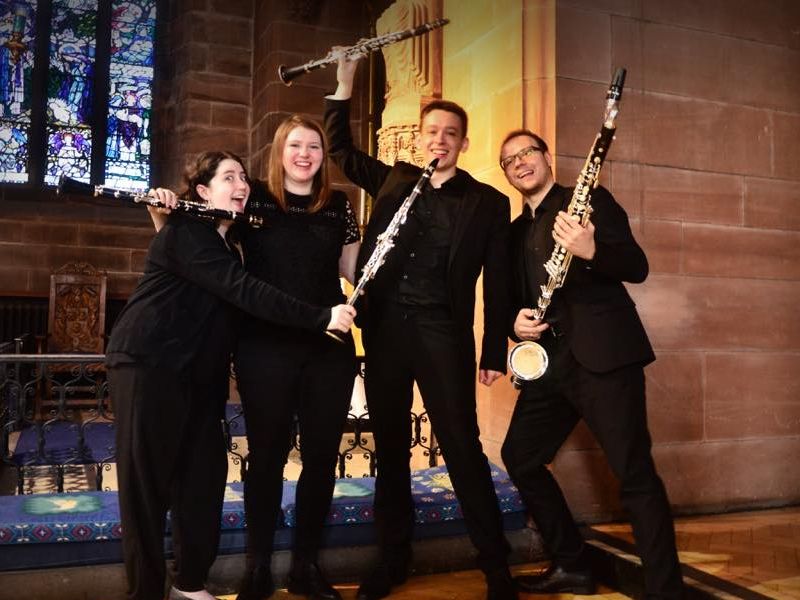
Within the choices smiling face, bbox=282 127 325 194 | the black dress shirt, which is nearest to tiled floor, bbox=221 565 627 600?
the black dress shirt

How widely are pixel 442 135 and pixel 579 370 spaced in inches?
39.9

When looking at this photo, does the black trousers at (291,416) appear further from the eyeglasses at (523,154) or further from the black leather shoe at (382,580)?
the eyeglasses at (523,154)

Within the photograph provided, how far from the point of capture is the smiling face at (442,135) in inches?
110

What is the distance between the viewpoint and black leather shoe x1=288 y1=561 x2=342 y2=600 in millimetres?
2730

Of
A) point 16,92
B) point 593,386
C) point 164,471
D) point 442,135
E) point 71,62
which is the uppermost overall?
point 71,62

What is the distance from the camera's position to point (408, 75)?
15.8 ft

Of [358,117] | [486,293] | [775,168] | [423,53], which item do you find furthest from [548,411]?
[358,117]

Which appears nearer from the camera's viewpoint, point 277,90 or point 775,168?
point 775,168

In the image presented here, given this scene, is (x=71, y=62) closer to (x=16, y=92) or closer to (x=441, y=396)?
(x=16, y=92)

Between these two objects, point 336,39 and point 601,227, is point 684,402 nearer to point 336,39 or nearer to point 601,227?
point 601,227

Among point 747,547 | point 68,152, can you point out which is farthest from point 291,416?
point 68,152

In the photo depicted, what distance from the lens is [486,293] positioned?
284 centimetres

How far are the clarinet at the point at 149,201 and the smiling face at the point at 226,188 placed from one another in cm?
5

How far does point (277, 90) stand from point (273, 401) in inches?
262
